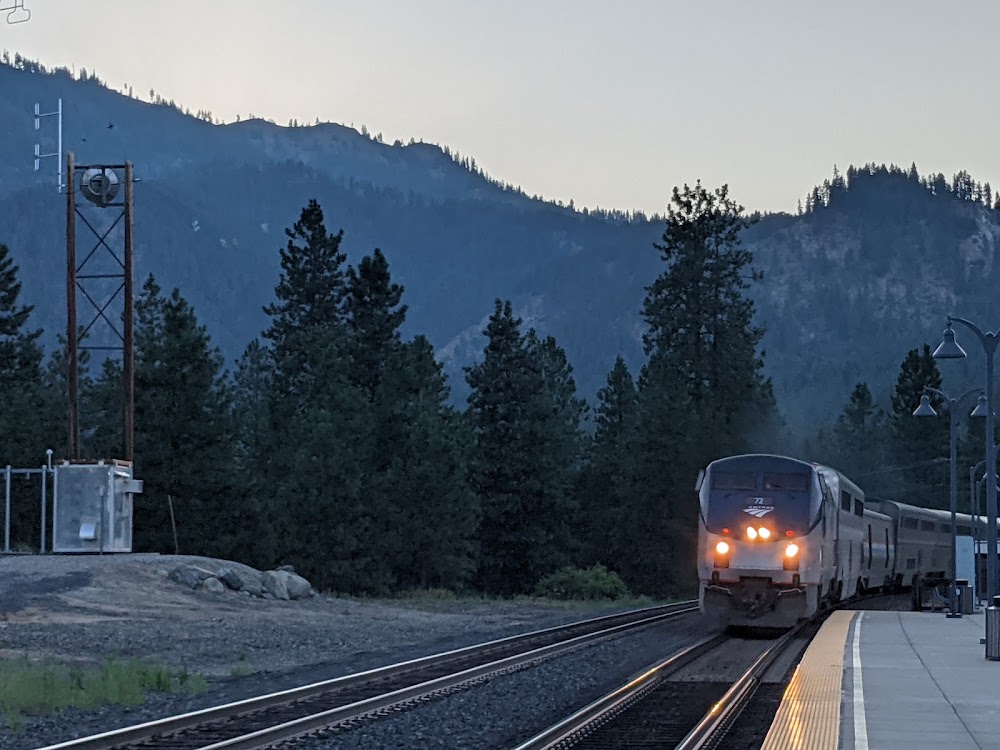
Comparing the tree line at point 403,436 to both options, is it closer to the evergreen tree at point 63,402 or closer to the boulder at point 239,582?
the evergreen tree at point 63,402

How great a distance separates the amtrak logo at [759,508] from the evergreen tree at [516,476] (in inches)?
1912

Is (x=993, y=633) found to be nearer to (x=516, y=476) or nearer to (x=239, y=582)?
(x=239, y=582)

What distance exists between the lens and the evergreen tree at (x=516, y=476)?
78.0 metres

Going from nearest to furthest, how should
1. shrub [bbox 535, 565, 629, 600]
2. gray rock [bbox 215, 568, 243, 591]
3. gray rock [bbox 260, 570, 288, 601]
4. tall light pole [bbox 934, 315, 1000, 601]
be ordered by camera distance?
tall light pole [bbox 934, 315, 1000, 601], gray rock [bbox 215, 568, 243, 591], gray rock [bbox 260, 570, 288, 601], shrub [bbox 535, 565, 629, 600]

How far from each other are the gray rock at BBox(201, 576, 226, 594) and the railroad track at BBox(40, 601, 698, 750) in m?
11.8

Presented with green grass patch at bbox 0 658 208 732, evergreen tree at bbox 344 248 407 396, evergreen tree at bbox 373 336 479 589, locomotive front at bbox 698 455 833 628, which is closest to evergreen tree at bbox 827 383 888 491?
evergreen tree at bbox 344 248 407 396

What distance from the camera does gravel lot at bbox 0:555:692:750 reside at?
19.2 meters

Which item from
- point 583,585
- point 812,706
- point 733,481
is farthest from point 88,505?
point 583,585

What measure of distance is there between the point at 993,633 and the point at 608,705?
8.12m

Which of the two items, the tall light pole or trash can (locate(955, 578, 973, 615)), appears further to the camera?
trash can (locate(955, 578, 973, 615))

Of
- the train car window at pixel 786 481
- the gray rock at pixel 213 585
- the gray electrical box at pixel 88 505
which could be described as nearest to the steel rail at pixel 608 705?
the train car window at pixel 786 481

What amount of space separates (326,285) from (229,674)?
77.1m

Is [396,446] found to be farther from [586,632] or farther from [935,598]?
[586,632]

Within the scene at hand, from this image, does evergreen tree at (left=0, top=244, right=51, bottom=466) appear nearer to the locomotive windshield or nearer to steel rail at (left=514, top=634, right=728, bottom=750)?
the locomotive windshield
